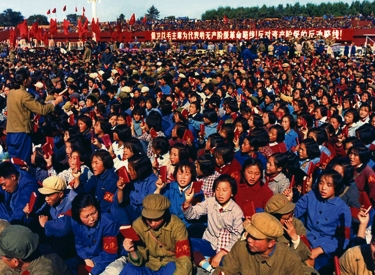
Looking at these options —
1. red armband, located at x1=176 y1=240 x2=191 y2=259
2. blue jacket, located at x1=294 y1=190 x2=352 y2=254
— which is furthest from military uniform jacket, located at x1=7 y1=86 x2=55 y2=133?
blue jacket, located at x1=294 y1=190 x2=352 y2=254

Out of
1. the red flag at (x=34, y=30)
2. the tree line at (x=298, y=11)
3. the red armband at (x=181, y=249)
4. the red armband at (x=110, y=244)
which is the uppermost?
the tree line at (x=298, y=11)

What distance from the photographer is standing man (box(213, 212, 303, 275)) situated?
3521mm

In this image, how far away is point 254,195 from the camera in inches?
214

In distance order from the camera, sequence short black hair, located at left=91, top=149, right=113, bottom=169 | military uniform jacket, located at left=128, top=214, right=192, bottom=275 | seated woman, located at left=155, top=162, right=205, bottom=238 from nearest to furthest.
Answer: military uniform jacket, located at left=128, top=214, right=192, bottom=275 → seated woman, located at left=155, top=162, right=205, bottom=238 → short black hair, located at left=91, top=149, right=113, bottom=169

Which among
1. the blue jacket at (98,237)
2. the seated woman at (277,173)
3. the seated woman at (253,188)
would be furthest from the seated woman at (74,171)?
the seated woman at (277,173)

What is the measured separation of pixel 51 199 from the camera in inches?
201

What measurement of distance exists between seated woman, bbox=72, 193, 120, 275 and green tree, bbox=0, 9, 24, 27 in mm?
81409

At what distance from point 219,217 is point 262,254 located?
1.41 metres

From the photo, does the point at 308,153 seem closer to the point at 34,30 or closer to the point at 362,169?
the point at 362,169

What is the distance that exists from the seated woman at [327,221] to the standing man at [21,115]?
4483 millimetres

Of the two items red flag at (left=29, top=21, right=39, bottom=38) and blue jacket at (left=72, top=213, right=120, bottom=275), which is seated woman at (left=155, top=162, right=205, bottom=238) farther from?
red flag at (left=29, top=21, right=39, bottom=38)

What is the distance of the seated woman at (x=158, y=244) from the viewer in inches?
167

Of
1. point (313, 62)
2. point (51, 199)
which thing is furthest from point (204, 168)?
point (313, 62)

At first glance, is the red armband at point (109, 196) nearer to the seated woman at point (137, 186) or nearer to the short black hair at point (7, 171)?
the seated woman at point (137, 186)
